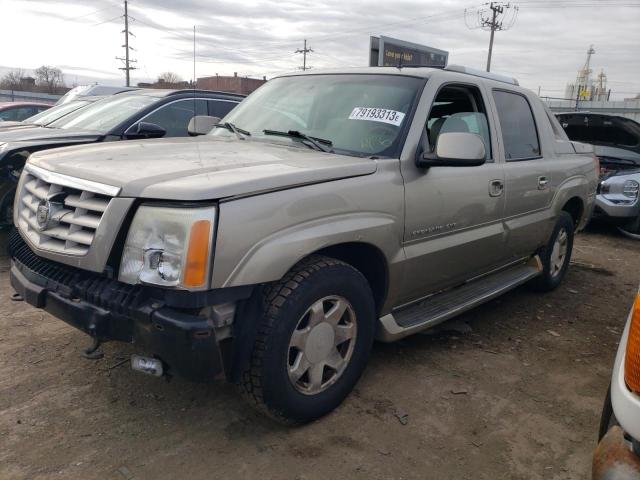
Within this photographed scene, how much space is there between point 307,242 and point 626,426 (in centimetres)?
141

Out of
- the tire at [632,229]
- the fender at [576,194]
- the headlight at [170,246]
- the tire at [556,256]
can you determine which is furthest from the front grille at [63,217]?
the tire at [632,229]

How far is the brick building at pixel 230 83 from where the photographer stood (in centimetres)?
3943

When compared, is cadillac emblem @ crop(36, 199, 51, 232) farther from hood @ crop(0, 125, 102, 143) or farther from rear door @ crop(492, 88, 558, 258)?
hood @ crop(0, 125, 102, 143)

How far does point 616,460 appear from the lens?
157 centimetres

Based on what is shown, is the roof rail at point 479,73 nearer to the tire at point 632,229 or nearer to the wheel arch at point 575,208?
the wheel arch at point 575,208

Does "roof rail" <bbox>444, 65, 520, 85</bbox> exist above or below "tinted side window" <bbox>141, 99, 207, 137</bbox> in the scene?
above

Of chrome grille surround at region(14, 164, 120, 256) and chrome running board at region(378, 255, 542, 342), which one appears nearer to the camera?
chrome grille surround at region(14, 164, 120, 256)

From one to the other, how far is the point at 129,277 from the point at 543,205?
3465mm

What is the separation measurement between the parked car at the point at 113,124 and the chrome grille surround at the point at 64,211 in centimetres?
273

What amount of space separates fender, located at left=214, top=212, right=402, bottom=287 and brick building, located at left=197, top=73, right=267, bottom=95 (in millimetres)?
36619

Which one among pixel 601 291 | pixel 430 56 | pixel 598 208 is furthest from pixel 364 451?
pixel 430 56

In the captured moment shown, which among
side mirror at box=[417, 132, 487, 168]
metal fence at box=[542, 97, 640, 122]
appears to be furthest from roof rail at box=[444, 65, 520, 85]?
metal fence at box=[542, 97, 640, 122]

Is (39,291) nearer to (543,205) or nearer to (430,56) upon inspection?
(543,205)

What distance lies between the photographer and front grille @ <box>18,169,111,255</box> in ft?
7.79
